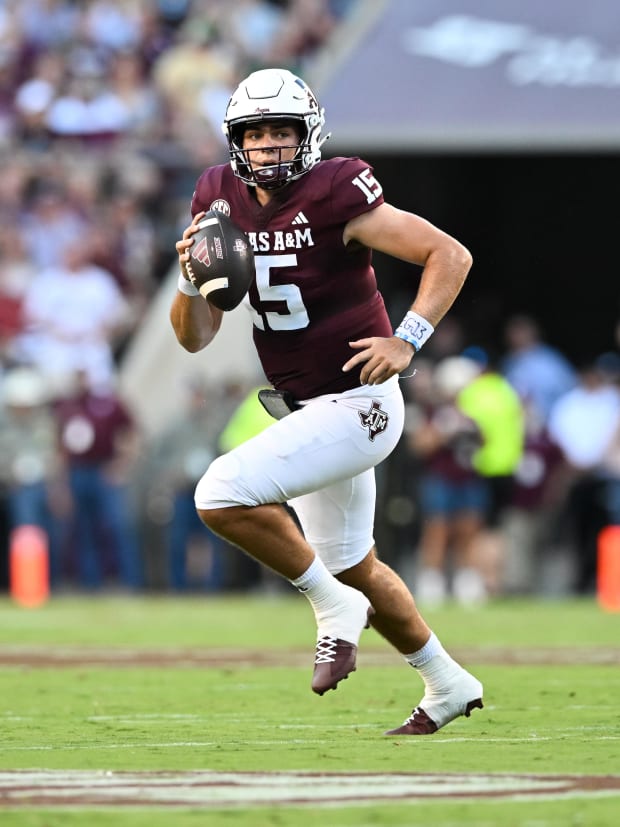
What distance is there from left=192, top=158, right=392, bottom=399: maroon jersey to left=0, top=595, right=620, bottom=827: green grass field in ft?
3.76

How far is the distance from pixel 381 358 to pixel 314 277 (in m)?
0.39

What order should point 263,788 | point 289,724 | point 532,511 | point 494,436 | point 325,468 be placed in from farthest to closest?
point 532,511
point 494,436
point 289,724
point 325,468
point 263,788

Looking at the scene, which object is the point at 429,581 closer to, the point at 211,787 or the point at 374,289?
the point at 374,289

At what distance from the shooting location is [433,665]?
5.81m

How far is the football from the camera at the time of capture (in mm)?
5465

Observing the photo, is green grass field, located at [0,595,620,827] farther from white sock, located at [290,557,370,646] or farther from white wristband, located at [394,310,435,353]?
white wristband, located at [394,310,435,353]

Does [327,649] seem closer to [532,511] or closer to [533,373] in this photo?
[532,511]

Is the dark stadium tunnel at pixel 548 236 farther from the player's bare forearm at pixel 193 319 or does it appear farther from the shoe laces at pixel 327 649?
the shoe laces at pixel 327 649

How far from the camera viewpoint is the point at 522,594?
1473 centimetres

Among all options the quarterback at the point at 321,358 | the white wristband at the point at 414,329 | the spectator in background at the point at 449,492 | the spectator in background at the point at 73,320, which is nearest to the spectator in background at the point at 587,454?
the spectator in background at the point at 449,492

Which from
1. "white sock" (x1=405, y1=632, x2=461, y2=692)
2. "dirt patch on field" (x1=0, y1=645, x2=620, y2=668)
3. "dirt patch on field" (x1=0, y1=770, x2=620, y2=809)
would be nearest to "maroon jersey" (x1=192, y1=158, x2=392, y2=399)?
"white sock" (x1=405, y1=632, x2=461, y2=692)

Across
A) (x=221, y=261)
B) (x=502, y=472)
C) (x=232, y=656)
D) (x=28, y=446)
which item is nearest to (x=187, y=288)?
(x=221, y=261)

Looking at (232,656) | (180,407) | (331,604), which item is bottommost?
(232,656)

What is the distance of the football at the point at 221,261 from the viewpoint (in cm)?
546
